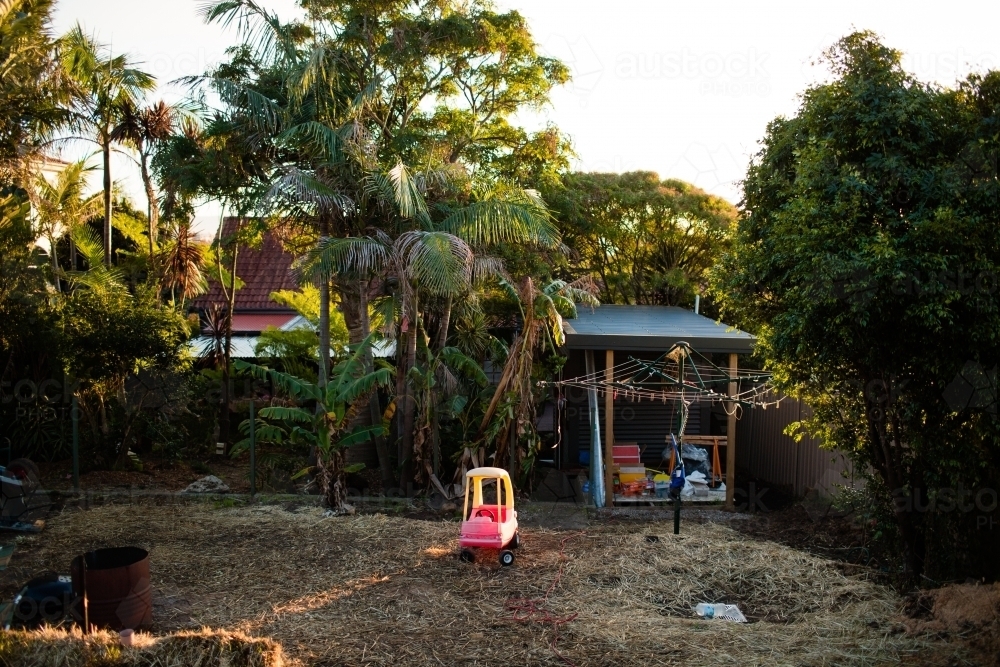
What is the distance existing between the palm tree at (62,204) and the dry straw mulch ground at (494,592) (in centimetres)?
708

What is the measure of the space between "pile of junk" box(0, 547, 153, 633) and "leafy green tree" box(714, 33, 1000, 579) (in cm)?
631

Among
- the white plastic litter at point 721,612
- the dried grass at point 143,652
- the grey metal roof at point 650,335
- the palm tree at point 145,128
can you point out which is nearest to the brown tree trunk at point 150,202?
the palm tree at point 145,128

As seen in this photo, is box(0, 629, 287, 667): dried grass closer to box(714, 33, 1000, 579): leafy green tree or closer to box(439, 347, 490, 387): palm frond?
box(714, 33, 1000, 579): leafy green tree

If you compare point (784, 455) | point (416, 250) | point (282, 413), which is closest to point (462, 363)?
point (416, 250)

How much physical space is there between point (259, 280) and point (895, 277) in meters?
20.1

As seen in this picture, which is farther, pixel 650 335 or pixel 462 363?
pixel 650 335

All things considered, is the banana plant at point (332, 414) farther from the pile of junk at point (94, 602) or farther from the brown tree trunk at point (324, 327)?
the pile of junk at point (94, 602)

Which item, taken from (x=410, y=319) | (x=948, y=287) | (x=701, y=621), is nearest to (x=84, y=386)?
(x=410, y=319)

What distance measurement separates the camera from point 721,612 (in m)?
7.79

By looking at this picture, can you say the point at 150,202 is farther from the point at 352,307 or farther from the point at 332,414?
the point at 332,414

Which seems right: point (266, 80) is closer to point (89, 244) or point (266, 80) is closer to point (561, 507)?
point (89, 244)

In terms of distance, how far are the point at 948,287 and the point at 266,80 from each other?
37.2 feet

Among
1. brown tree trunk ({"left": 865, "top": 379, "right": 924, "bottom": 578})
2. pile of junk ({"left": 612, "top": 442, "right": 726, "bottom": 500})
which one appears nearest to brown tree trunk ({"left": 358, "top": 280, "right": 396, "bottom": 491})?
pile of junk ({"left": 612, "top": 442, "right": 726, "bottom": 500})

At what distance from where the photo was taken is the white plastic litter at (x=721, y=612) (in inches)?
302
